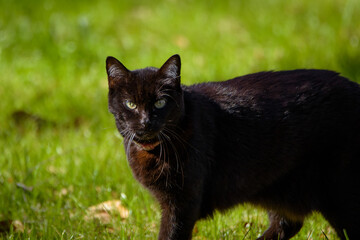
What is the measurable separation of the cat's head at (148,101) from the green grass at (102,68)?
0.61 meters

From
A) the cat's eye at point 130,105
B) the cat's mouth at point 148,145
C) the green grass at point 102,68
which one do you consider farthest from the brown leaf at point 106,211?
the cat's eye at point 130,105

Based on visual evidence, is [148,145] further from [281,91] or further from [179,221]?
[281,91]

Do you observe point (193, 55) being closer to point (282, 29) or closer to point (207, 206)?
point (282, 29)

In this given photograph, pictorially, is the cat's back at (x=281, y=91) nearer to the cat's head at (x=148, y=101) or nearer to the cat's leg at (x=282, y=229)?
the cat's head at (x=148, y=101)

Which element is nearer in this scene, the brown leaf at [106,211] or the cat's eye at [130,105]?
the cat's eye at [130,105]

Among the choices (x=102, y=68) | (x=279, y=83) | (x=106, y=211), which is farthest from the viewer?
(x=102, y=68)

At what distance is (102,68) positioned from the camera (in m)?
5.01

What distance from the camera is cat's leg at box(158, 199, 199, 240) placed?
2.53 metres

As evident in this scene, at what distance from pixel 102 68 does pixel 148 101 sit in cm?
258

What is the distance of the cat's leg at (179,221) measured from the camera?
253 cm

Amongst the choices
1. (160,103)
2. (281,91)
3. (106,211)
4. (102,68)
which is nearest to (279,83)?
(281,91)

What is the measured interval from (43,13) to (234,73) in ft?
8.19

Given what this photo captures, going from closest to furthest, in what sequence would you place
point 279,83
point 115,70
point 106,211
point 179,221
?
point 179,221
point 115,70
point 279,83
point 106,211

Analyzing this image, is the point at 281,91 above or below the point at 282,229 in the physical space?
above
